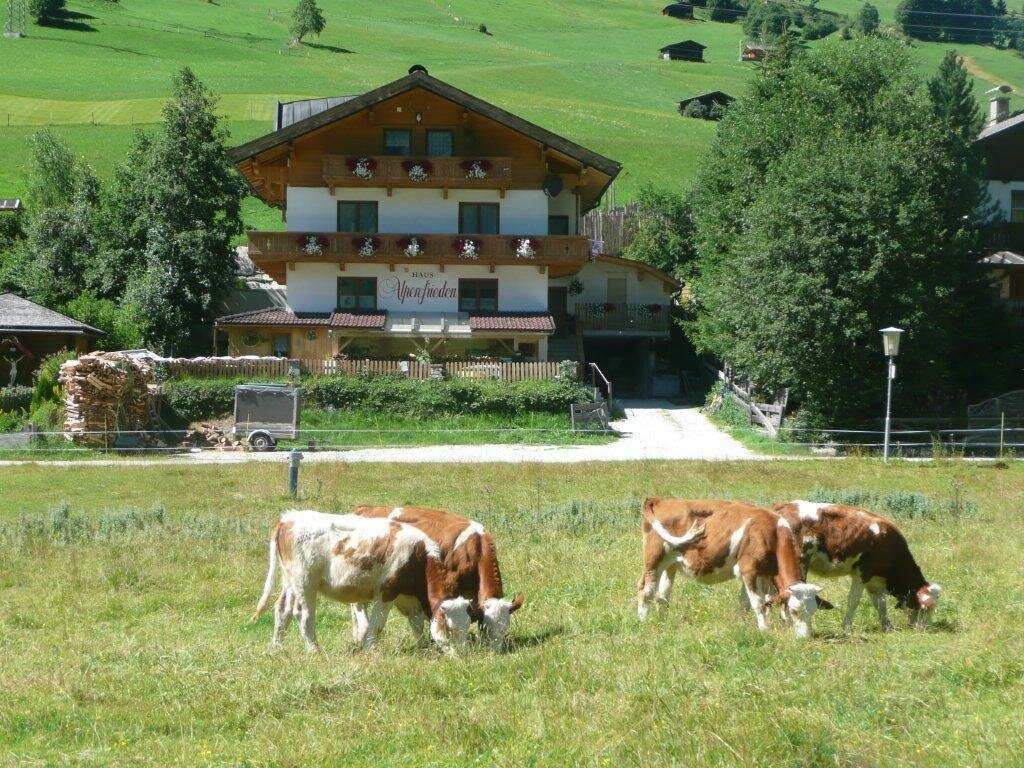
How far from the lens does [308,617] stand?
39.2 feet

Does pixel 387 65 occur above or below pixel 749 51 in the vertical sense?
below

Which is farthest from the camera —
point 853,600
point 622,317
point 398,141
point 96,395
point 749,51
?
point 749,51

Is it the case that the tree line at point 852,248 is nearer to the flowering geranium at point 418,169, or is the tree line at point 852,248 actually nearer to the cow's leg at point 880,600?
the flowering geranium at point 418,169

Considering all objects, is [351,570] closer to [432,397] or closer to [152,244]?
[432,397]

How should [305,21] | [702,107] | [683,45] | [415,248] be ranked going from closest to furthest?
[415,248] → [702,107] → [305,21] → [683,45]

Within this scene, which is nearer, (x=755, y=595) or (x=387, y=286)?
(x=755, y=595)

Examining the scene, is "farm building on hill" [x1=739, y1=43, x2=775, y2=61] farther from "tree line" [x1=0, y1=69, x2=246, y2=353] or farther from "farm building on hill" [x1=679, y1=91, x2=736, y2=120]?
"tree line" [x1=0, y1=69, x2=246, y2=353]

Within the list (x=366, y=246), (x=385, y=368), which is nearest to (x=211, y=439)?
(x=385, y=368)

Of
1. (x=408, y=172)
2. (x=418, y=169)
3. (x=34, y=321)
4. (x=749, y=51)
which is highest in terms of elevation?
(x=749, y=51)

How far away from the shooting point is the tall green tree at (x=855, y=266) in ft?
115

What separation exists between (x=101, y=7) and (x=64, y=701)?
5693 inches

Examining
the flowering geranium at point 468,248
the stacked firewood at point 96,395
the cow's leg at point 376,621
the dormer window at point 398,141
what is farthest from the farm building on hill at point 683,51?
the cow's leg at point 376,621

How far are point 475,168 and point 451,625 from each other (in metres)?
34.9

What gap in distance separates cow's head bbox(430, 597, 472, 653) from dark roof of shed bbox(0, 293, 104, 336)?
34811mm
